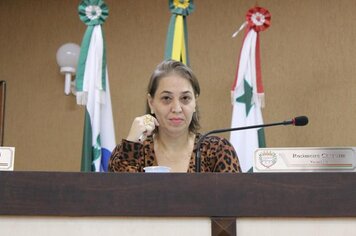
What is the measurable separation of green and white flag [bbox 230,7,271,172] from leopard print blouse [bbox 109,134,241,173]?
1322 millimetres

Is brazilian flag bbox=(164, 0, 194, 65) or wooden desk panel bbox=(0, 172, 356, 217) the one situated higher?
brazilian flag bbox=(164, 0, 194, 65)

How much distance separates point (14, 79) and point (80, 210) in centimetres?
343

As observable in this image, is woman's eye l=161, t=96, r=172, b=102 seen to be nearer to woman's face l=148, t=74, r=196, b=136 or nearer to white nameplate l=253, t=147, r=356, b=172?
woman's face l=148, t=74, r=196, b=136

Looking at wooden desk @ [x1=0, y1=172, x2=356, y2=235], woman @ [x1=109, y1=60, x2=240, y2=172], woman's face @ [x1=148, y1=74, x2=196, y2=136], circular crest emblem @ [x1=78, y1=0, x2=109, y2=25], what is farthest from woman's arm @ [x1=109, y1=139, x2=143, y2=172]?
circular crest emblem @ [x1=78, y1=0, x2=109, y2=25]

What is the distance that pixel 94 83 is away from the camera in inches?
137

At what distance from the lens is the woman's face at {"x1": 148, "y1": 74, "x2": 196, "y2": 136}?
212cm

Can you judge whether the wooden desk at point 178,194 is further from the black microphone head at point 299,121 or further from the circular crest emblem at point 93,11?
the circular crest emblem at point 93,11

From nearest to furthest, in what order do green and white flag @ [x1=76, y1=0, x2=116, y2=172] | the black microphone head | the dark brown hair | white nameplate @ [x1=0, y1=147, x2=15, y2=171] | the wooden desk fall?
the wooden desk, white nameplate @ [x1=0, y1=147, x2=15, y2=171], the black microphone head, the dark brown hair, green and white flag @ [x1=76, y1=0, x2=116, y2=172]

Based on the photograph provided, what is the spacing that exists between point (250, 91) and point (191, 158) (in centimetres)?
148

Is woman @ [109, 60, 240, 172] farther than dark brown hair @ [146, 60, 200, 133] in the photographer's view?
No

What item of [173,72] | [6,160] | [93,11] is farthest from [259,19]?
[6,160]

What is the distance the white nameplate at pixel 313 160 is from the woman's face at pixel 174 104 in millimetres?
746

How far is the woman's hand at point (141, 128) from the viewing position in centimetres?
214

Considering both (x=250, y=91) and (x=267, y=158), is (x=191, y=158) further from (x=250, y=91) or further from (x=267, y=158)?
(x=250, y=91)
